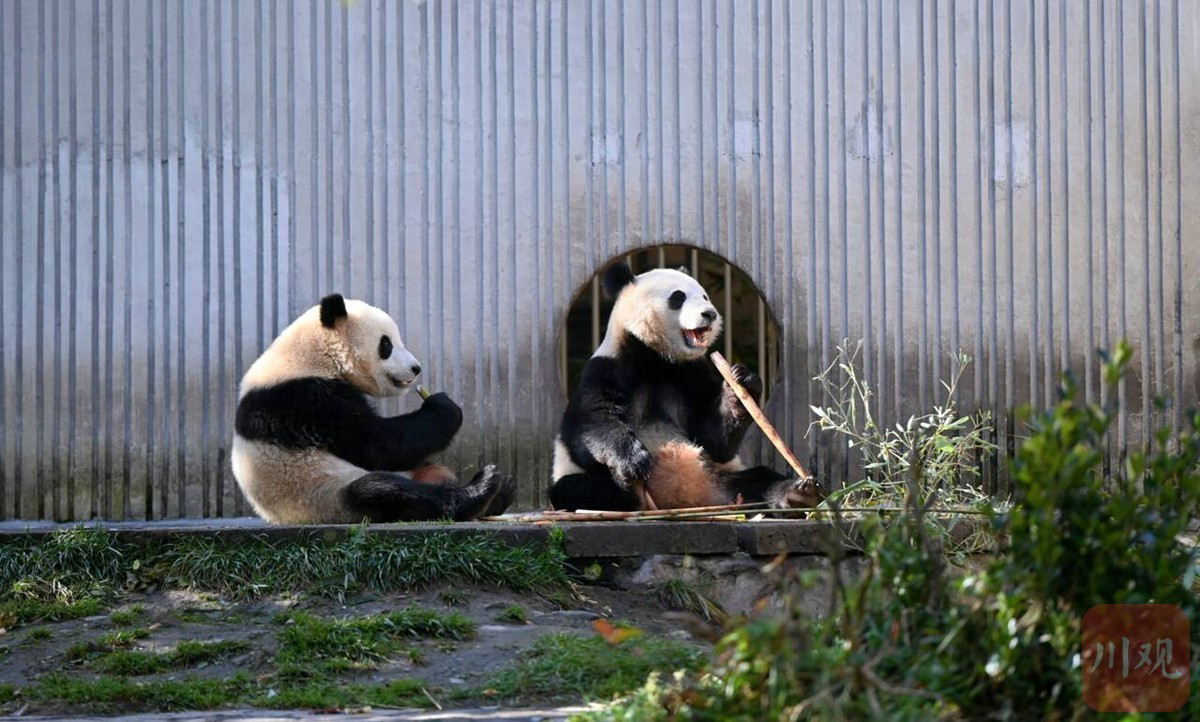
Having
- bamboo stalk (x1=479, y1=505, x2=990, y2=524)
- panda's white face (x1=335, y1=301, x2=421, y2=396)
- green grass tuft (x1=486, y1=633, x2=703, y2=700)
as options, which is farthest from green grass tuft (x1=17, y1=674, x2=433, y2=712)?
panda's white face (x1=335, y1=301, x2=421, y2=396)

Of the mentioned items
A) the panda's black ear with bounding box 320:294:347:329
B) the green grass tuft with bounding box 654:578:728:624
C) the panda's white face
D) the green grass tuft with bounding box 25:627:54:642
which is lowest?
the green grass tuft with bounding box 654:578:728:624

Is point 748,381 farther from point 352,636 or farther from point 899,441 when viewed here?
point 352,636

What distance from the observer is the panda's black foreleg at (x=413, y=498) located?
751 centimetres

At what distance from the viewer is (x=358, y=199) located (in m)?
9.30

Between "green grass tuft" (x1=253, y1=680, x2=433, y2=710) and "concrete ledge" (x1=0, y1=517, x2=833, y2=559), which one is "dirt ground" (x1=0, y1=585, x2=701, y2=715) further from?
"concrete ledge" (x1=0, y1=517, x2=833, y2=559)

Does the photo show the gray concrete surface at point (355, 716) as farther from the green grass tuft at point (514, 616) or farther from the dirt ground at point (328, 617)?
the green grass tuft at point (514, 616)

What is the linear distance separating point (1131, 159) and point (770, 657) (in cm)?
657

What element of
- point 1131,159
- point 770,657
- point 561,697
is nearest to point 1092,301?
point 1131,159

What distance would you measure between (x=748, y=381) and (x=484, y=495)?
5.38ft

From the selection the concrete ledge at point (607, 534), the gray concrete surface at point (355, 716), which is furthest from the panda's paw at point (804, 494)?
the gray concrete surface at point (355, 716)

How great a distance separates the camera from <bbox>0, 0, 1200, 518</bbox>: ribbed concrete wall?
9.24 m

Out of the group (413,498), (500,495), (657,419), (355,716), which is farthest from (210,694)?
(657,419)

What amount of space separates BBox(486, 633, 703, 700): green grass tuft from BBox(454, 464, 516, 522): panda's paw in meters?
2.03

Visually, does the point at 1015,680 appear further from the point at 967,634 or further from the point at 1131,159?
the point at 1131,159
